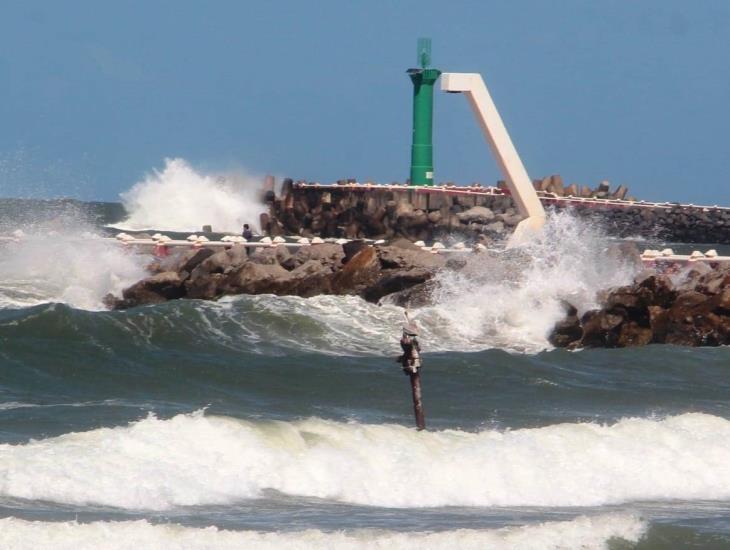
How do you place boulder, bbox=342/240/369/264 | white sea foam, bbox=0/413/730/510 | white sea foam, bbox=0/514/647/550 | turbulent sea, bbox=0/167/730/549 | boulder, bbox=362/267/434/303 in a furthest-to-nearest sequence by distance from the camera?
boulder, bbox=342/240/369/264
boulder, bbox=362/267/434/303
white sea foam, bbox=0/413/730/510
turbulent sea, bbox=0/167/730/549
white sea foam, bbox=0/514/647/550

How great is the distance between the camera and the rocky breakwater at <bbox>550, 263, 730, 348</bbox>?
79.5 ft

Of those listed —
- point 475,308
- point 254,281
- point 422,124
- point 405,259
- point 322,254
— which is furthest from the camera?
point 422,124

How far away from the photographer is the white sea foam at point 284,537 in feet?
35.1

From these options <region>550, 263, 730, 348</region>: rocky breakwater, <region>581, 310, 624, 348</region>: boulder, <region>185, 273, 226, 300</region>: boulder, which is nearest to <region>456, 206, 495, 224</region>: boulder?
Answer: <region>185, 273, 226, 300</region>: boulder

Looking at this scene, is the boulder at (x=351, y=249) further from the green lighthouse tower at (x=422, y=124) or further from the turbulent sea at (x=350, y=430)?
the green lighthouse tower at (x=422, y=124)

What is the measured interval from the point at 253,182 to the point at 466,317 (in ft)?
129

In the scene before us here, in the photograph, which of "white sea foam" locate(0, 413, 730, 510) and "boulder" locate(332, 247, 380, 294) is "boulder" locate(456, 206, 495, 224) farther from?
"white sea foam" locate(0, 413, 730, 510)

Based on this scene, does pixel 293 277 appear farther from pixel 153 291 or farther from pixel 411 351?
pixel 411 351

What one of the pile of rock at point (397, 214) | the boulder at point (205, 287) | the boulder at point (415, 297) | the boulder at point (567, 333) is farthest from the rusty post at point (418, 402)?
the pile of rock at point (397, 214)

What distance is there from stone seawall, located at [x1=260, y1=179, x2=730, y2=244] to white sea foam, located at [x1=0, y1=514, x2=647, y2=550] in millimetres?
32725

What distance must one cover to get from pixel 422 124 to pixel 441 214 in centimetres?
636

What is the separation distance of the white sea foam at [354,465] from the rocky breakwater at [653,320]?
835 centimetres

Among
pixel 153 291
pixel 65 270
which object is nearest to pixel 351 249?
pixel 153 291

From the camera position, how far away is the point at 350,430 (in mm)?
15062
